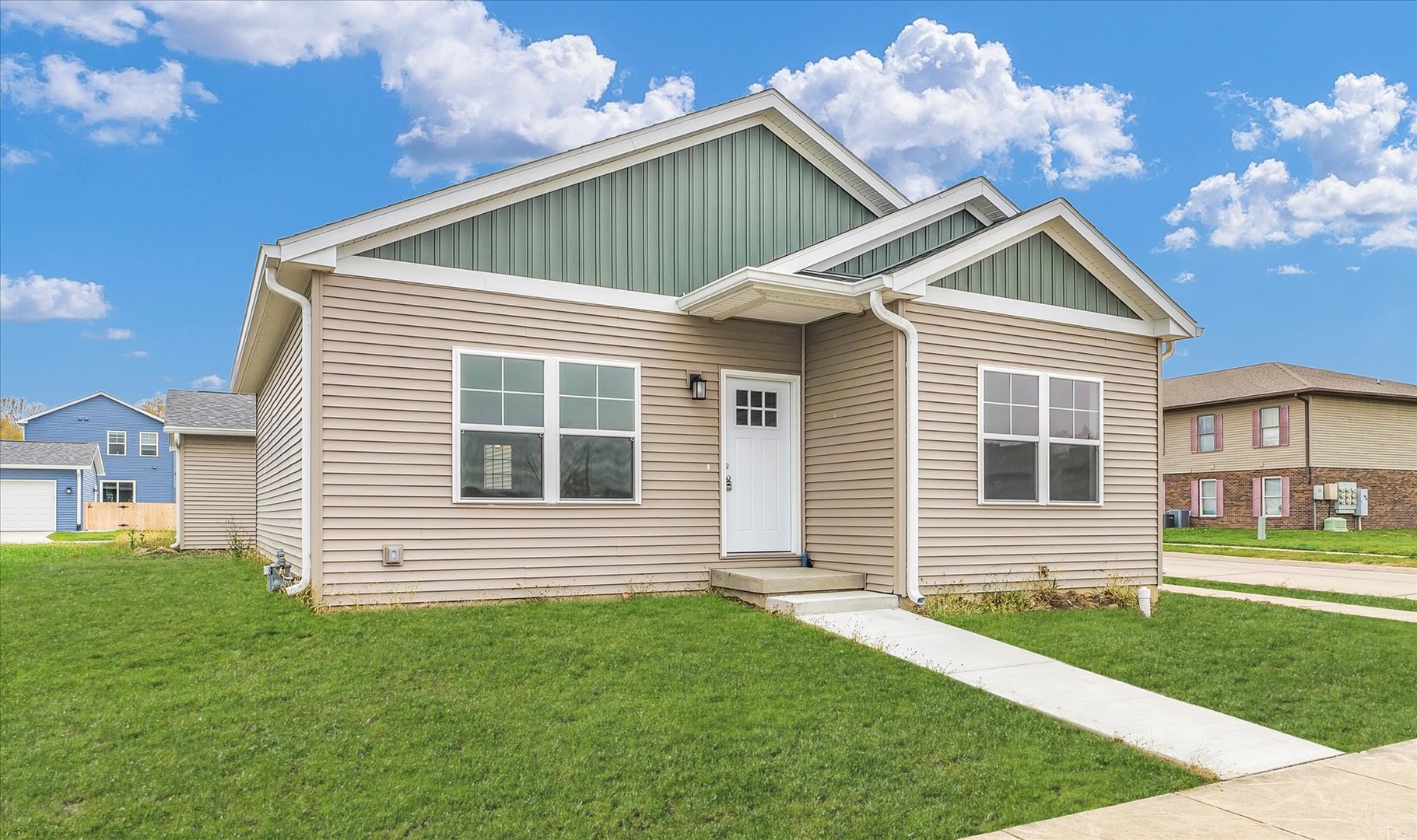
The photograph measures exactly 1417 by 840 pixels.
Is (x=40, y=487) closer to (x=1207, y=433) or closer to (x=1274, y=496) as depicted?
(x=1207, y=433)

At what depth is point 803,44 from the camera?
14.4 meters

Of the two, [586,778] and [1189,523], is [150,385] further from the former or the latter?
[586,778]

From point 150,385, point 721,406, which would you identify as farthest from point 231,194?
point 721,406

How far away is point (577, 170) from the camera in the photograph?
9.30m

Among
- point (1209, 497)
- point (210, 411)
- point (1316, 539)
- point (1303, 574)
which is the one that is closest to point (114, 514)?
point (210, 411)

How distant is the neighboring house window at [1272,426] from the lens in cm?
2800

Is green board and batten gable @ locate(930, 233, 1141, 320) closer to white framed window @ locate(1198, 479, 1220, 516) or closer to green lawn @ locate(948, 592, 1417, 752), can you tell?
green lawn @ locate(948, 592, 1417, 752)

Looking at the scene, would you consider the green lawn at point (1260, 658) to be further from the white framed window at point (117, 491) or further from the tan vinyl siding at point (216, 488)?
the white framed window at point (117, 491)

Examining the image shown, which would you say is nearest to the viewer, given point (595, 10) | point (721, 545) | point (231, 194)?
point (721, 545)

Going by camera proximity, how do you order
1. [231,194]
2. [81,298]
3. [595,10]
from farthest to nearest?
[81,298], [231,194], [595,10]

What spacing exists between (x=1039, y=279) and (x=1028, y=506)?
2.52m

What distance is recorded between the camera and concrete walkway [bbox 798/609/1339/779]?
211 inches

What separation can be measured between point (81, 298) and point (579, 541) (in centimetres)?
9334

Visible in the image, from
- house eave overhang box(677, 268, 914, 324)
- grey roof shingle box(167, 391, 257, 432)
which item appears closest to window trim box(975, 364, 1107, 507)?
house eave overhang box(677, 268, 914, 324)
